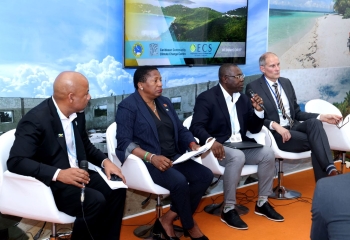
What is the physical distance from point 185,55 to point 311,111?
1.67 meters

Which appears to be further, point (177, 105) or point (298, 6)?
point (298, 6)

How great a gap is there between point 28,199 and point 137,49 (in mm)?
1766

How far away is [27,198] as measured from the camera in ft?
9.27

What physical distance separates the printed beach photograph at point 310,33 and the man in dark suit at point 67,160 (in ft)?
9.69

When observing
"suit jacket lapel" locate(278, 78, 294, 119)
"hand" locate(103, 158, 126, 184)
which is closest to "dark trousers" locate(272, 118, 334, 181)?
"suit jacket lapel" locate(278, 78, 294, 119)

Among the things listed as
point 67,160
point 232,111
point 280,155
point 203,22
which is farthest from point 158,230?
point 203,22

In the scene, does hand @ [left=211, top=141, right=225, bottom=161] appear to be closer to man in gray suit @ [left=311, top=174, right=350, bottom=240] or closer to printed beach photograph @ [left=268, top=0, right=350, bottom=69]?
printed beach photograph @ [left=268, top=0, right=350, bottom=69]

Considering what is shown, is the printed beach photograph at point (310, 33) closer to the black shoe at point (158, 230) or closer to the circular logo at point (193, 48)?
the circular logo at point (193, 48)

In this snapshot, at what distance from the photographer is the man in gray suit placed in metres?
1.24

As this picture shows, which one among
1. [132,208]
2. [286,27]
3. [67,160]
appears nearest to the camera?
[67,160]

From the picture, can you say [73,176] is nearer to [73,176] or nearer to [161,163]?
[73,176]

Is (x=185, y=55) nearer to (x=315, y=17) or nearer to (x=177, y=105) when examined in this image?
(x=177, y=105)

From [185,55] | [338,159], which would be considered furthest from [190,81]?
[338,159]

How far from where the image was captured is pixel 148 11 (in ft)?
13.4
